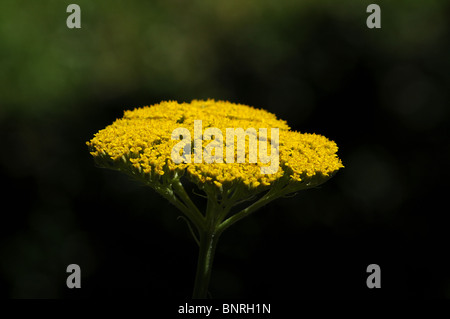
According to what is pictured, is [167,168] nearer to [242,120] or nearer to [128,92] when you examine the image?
[242,120]

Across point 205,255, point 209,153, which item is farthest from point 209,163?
A: point 205,255

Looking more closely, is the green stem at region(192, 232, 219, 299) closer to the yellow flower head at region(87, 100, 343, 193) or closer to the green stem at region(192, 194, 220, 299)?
the green stem at region(192, 194, 220, 299)

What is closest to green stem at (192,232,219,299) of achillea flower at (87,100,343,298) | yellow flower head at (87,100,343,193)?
achillea flower at (87,100,343,298)

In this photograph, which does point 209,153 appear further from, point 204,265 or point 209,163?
point 204,265
